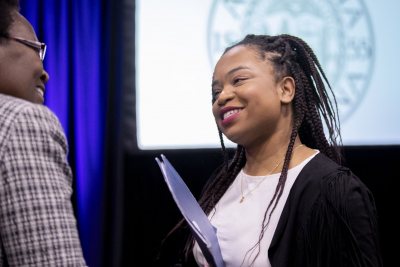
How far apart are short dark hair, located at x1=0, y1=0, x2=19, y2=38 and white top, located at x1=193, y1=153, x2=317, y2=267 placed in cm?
68

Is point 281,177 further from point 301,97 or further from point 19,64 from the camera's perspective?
point 19,64

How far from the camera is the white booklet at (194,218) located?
1.02 metres

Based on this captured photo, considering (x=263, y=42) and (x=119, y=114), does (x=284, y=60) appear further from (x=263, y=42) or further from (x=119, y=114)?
(x=119, y=114)

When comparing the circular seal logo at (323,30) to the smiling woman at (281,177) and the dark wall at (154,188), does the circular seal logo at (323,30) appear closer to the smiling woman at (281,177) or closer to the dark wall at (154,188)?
the dark wall at (154,188)

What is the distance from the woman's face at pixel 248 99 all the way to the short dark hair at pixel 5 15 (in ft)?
2.00

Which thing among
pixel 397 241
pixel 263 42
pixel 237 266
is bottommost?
pixel 397 241

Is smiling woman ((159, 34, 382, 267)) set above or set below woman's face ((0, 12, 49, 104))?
below

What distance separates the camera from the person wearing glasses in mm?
630

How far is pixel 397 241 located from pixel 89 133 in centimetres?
160

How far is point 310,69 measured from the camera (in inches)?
52.4

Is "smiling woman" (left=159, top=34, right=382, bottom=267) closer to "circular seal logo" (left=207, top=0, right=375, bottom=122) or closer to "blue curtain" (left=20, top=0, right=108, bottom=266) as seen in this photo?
"circular seal logo" (left=207, top=0, right=375, bottom=122)

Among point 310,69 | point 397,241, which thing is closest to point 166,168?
point 310,69

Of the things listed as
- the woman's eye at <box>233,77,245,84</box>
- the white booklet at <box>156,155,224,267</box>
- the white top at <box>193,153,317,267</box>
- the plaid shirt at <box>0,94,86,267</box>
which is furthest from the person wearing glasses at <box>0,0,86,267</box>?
the woman's eye at <box>233,77,245,84</box>

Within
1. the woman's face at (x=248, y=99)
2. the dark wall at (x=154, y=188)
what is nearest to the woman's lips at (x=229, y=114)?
the woman's face at (x=248, y=99)
